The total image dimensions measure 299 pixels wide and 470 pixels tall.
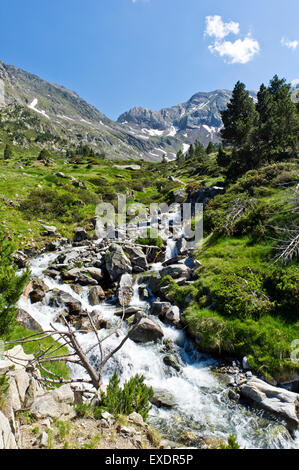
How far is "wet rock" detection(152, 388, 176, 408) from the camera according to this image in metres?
7.59

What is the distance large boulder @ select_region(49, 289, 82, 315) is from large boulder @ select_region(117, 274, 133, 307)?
8.56 feet

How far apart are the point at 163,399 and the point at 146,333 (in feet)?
11.0

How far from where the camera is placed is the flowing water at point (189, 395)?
21.2ft

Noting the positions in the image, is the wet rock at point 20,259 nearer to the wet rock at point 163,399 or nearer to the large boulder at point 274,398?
the wet rock at point 163,399

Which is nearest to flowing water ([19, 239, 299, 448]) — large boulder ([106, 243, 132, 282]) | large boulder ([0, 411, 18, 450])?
large boulder ([0, 411, 18, 450])

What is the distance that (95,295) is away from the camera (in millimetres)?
14828

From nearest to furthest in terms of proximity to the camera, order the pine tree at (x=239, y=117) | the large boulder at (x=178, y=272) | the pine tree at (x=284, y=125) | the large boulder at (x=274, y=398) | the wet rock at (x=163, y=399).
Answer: the large boulder at (x=274, y=398), the wet rock at (x=163, y=399), the large boulder at (x=178, y=272), the pine tree at (x=284, y=125), the pine tree at (x=239, y=117)

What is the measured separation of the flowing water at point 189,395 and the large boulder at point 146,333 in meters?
0.28

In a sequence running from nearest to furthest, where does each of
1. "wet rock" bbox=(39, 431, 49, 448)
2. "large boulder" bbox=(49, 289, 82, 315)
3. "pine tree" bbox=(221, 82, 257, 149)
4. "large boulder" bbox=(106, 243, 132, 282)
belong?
"wet rock" bbox=(39, 431, 49, 448) < "large boulder" bbox=(49, 289, 82, 315) < "large boulder" bbox=(106, 243, 132, 282) < "pine tree" bbox=(221, 82, 257, 149)

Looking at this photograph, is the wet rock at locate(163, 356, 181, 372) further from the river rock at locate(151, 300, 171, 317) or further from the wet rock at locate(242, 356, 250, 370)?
the river rock at locate(151, 300, 171, 317)

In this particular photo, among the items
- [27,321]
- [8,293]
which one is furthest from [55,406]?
[27,321]

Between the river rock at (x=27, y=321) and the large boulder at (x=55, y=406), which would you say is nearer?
the large boulder at (x=55, y=406)

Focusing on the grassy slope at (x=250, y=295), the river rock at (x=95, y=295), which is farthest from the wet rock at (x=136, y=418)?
the river rock at (x=95, y=295)

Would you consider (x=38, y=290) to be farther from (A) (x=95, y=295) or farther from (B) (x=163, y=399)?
(B) (x=163, y=399)
